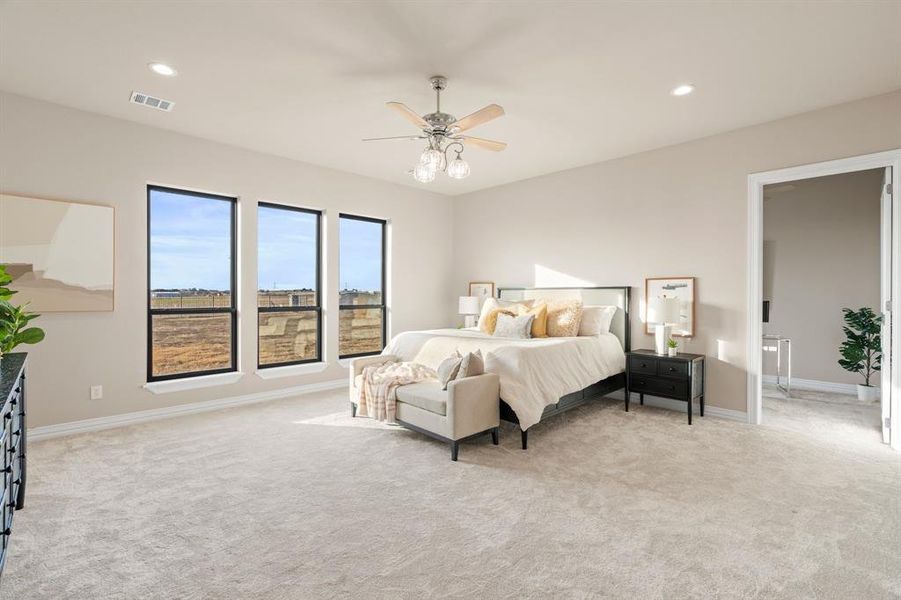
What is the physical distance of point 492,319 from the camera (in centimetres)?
501

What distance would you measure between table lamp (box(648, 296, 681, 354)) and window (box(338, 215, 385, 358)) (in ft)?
12.1

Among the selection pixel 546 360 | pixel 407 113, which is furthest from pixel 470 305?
pixel 407 113

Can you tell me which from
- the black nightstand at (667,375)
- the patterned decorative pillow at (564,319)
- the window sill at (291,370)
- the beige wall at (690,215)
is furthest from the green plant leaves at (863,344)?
the window sill at (291,370)

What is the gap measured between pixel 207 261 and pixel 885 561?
579 centimetres

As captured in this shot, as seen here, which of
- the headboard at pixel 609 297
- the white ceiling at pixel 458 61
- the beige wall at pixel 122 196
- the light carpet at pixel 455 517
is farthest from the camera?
the headboard at pixel 609 297

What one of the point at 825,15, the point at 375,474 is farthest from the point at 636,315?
the point at 375,474

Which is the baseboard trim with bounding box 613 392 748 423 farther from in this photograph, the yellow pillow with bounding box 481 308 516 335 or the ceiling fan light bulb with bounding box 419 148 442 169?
the ceiling fan light bulb with bounding box 419 148 442 169

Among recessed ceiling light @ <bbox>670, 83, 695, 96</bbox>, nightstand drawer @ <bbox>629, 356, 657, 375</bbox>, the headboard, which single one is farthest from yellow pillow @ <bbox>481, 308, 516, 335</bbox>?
recessed ceiling light @ <bbox>670, 83, 695, 96</bbox>

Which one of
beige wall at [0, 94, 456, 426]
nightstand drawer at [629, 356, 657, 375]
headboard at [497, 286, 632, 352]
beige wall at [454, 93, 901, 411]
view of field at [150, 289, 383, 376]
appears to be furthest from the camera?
headboard at [497, 286, 632, 352]

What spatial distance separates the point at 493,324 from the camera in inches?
196

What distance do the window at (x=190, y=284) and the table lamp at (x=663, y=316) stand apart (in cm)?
463

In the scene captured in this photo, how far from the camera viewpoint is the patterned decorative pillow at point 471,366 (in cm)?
341

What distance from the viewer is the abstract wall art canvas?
3.54 m

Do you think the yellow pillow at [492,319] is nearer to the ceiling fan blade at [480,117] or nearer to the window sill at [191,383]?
the ceiling fan blade at [480,117]
